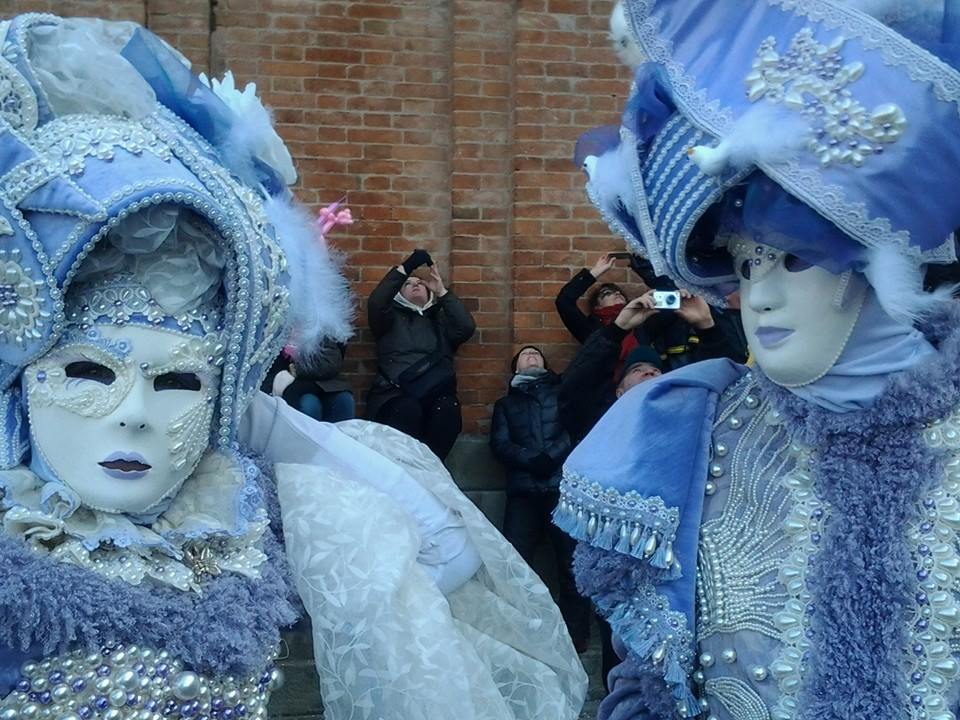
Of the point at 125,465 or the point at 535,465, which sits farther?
the point at 535,465

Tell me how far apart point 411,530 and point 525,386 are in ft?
9.82

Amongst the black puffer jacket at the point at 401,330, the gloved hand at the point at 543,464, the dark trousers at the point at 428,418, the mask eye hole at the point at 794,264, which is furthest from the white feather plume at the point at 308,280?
the black puffer jacket at the point at 401,330

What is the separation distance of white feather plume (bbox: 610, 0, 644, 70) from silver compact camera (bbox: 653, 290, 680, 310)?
113 inches

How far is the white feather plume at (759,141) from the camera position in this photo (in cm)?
208

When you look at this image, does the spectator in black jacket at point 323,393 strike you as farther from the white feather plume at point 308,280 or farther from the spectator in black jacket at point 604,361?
the white feather plume at point 308,280

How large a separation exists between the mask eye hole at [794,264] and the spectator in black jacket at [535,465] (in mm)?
3128

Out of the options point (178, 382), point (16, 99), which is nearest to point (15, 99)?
point (16, 99)

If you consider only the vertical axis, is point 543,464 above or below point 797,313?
below

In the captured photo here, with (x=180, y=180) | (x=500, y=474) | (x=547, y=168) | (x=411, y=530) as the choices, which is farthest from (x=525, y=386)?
(x=180, y=180)

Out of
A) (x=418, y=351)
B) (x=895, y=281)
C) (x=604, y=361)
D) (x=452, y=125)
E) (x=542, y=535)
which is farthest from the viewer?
(x=452, y=125)

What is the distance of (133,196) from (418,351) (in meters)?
3.53

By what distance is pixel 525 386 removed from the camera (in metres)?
5.55

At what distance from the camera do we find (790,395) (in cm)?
227

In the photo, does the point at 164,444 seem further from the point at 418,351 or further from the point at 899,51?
the point at 418,351
